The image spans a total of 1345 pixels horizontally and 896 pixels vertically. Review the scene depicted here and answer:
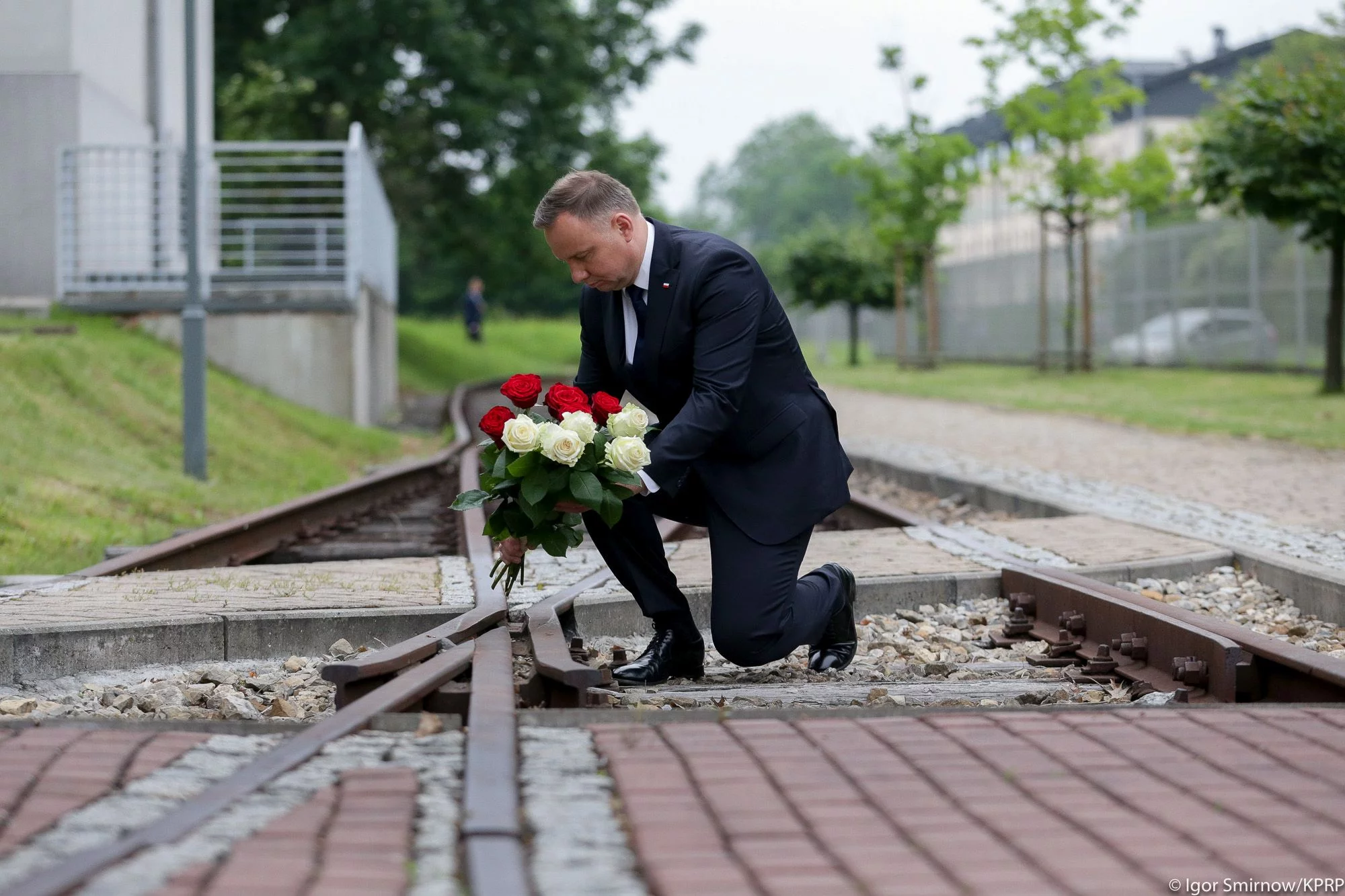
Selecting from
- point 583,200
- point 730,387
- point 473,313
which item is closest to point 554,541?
point 730,387

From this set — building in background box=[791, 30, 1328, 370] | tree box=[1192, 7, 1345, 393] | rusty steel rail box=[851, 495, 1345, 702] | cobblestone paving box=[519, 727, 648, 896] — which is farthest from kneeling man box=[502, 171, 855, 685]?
building in background box=[791, 30, 1328, 370]

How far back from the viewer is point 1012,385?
2842 cm

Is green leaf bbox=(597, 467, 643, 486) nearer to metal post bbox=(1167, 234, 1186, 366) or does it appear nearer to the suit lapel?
the suit lapel

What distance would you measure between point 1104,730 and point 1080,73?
2820cm

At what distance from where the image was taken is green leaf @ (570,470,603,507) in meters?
4.45

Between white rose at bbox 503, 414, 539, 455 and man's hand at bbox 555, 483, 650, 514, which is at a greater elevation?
white rose at bbox 503, 414, 539, 455

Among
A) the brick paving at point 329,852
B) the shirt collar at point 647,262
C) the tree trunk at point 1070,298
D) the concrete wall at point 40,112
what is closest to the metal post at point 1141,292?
the tree trunk at point 1070,298

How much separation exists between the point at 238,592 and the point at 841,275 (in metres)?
42.7

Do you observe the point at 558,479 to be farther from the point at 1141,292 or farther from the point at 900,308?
the point at 900,308

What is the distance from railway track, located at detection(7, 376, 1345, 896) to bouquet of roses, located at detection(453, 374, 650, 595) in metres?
0.33

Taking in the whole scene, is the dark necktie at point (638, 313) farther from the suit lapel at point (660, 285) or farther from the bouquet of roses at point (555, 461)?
the bouquet of roses at point (555, 461)

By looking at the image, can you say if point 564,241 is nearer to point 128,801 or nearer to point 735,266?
point 735,266

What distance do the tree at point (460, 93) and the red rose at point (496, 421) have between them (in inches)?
1028

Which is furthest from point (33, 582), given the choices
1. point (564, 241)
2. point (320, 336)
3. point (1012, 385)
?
point (1012, 385)
